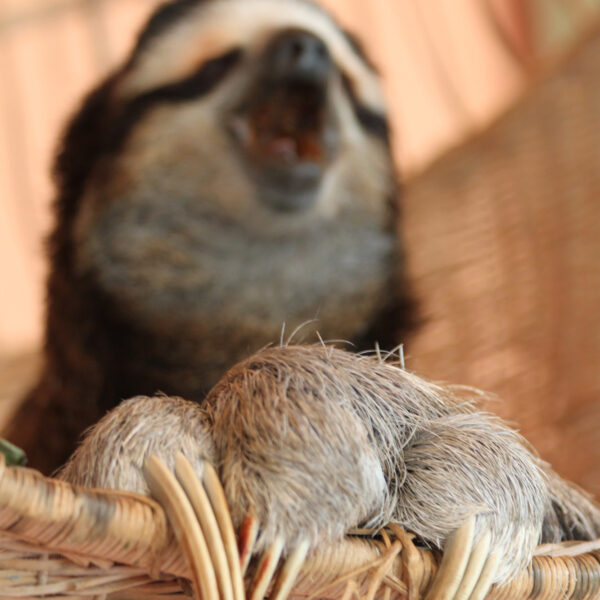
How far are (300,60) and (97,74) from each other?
817mm

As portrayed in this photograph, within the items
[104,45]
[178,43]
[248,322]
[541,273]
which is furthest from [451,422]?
[104,45]

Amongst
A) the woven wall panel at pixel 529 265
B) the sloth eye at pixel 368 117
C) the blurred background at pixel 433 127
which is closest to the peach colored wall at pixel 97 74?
the blurred background at pixel 433 127

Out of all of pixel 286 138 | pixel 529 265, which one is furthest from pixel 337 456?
pixel 529 265

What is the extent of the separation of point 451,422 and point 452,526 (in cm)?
7

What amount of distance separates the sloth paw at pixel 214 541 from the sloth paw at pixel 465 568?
0.27 feet

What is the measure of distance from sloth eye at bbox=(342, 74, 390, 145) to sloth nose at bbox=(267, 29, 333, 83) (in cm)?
12

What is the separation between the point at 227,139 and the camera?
974 millimetres

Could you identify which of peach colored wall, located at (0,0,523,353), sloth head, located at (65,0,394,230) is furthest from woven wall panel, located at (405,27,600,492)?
sloth head, located at (65,0,394,230)

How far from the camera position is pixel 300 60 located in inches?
36.6

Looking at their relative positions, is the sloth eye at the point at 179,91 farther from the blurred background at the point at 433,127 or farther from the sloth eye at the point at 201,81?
the blurred background at the point at 433,127

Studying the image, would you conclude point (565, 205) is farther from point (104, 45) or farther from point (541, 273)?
point (104, 45)

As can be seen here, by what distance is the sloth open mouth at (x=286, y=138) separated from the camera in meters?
0.94

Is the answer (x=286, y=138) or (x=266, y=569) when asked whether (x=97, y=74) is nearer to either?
(x=286, y=138)

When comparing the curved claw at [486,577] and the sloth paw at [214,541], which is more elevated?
the sloth paw at [214,541]
